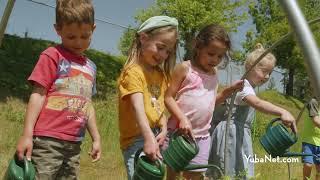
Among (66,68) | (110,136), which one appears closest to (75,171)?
(66,68)

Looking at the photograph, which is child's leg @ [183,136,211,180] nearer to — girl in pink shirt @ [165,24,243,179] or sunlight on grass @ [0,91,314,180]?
girl in pink shirt @ [165,24,243,179]

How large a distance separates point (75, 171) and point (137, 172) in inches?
10.1

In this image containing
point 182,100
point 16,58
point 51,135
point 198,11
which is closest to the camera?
point 51,135

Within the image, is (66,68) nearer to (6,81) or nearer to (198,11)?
(6,81)

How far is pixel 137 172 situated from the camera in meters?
1.97

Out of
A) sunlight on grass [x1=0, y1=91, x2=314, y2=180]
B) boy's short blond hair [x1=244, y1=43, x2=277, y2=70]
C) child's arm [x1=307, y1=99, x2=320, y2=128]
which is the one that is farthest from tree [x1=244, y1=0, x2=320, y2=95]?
boy's short blond hair [x1=244, y1=43, x2=277, y2=70]

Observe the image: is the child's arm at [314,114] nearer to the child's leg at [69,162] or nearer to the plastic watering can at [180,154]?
the plastic watering can at [180,154]

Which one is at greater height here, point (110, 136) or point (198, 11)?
point (198, 11)

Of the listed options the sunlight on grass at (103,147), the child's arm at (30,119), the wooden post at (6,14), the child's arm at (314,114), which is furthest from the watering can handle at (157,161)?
the child's arm at (314,114)

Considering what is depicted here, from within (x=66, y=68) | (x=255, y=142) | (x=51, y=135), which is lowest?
(x=255, y=142)

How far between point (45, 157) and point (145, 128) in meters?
0.41

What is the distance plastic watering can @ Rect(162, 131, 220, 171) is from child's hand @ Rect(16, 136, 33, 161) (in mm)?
626

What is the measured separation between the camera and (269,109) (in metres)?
2.68

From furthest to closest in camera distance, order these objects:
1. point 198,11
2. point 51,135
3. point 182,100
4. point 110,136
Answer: point 198,11 < point 110,136 < point 182,100 < point 51,135
